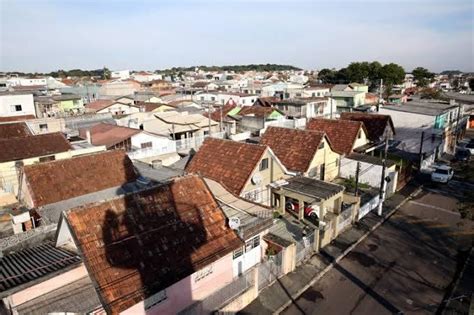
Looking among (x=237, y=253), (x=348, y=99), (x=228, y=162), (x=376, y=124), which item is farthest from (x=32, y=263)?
(x=348, y=99)

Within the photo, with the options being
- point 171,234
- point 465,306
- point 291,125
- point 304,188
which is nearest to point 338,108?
point 291,125

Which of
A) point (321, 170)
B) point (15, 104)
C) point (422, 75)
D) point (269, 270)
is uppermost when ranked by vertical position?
point (422, 75)

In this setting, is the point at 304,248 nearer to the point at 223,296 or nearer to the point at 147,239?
the point at 223,296

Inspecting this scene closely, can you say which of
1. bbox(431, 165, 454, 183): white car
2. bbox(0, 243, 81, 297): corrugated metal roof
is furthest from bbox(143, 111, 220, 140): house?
bbox(431, 165, 454, 183): white car

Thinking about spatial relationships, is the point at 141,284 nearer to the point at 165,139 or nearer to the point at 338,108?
the point at 165,139

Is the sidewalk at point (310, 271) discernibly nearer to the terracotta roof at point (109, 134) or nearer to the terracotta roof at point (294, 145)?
the terracotta roof at point (294, 145)

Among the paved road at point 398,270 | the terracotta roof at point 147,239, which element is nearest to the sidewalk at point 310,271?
the paved road at point 398,270
